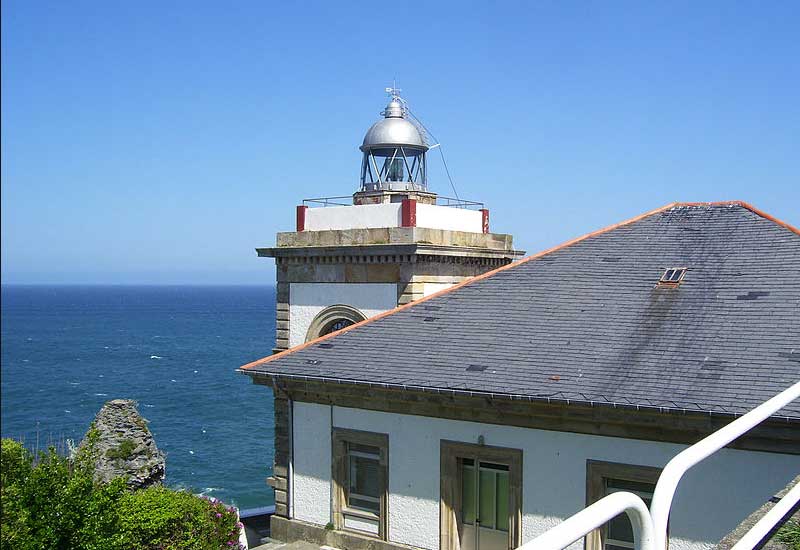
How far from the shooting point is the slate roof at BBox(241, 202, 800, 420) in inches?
404

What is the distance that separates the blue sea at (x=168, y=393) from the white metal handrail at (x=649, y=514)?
2.20 meters

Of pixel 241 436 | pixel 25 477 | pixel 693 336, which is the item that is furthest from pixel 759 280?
pixel 241 436

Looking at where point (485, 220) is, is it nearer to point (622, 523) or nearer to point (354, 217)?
point (354, 217)

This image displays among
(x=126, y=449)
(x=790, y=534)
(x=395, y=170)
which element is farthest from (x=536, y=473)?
(x=395, y=170)

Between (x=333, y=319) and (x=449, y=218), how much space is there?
12.6 feet

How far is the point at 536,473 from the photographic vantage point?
36.8 ft

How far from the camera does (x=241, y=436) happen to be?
1742 inches

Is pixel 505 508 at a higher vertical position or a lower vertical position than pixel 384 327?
lower

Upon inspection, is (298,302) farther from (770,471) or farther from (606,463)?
(770,471)

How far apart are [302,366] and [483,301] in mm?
3387

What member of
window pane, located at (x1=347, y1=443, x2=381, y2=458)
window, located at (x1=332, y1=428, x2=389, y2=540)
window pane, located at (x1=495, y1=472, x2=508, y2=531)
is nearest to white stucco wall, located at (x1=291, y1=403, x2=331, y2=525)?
window, located at (x1=332, y1=428, x2=389, y2=540)

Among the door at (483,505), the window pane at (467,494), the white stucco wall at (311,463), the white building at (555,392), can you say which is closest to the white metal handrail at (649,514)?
the white building at (555,392)

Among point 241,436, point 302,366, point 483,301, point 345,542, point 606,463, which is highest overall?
point 483,301

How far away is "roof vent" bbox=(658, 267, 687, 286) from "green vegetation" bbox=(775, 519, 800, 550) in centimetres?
894
